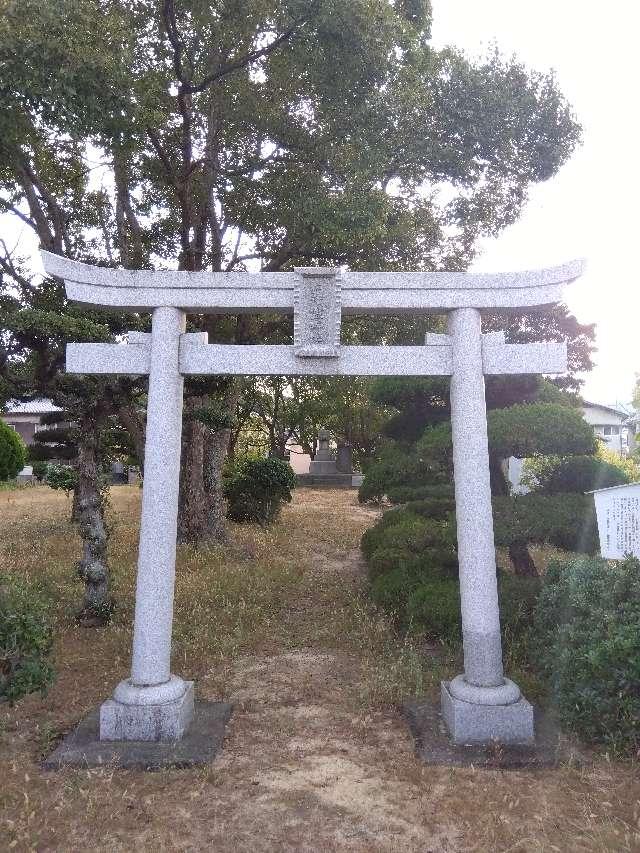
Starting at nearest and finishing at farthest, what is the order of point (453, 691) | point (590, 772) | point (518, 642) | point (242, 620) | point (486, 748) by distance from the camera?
point (590, 772) < point (486, 748) < point (453, 691) < point (518, 642) < point (242, 620)

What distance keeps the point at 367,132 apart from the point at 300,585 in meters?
7.01

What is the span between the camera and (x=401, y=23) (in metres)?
8.36

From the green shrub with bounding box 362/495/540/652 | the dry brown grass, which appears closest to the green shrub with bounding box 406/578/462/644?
the green shrub with bounding box 362/495/540/652

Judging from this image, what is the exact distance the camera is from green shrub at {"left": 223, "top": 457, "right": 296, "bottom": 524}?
1528 cm

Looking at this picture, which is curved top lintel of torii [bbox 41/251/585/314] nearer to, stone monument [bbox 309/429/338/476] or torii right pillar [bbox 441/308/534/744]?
torii right pillar [bbox 441/308/534/744]

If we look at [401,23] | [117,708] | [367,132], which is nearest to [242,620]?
[117,708]

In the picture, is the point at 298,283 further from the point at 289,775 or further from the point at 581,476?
the point at 581,476

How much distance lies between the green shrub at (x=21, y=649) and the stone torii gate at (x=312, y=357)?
0.74 metres

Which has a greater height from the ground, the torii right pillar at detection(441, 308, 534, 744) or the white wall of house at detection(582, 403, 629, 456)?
the white wall of house at detection(582, 403, 629, 456)

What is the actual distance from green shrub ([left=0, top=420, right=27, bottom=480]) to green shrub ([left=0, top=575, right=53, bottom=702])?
22294 mm

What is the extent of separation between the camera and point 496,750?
442 cm

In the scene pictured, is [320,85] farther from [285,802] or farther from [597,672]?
[285,802]

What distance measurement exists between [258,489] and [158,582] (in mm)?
10418

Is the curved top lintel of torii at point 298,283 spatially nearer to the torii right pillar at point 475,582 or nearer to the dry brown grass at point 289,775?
the torii right pillar at point 475,582
